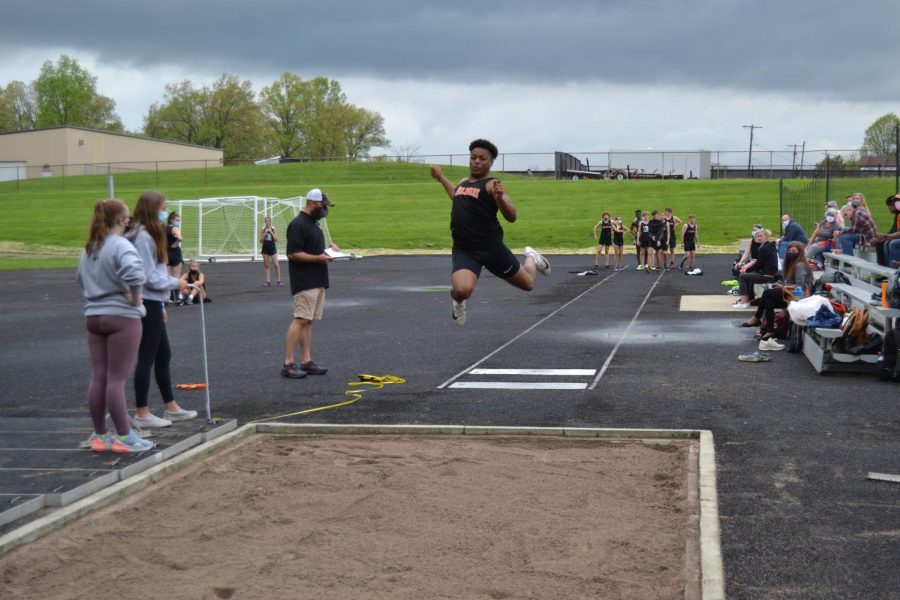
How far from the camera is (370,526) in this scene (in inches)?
237

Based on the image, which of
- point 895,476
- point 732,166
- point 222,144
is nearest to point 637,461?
point 895,476

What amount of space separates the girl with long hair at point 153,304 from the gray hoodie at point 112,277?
74 cm

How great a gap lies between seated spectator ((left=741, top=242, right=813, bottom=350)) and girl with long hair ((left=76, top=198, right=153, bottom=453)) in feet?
30.3

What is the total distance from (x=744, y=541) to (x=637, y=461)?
196cm

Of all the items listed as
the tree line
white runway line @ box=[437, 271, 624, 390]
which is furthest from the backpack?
the tree line

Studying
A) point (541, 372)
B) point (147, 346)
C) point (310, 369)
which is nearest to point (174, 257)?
point (310, 369)

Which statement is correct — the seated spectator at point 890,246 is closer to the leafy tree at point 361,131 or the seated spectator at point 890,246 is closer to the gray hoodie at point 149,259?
the gray hoodie at point 149,259

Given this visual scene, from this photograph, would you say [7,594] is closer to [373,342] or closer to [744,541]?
[744,541]

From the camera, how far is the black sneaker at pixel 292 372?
1177 cm

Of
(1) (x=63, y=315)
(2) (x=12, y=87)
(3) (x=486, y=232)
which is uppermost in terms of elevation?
(2) (x=12, y=87)

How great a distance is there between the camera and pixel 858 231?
1791cm

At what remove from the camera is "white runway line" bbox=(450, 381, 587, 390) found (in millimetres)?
10961

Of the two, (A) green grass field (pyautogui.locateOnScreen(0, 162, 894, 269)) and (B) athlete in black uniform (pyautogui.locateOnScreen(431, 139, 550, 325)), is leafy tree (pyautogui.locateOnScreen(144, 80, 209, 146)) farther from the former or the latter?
(B) athlete in black uniform (pyautogui.locateOnScreen(431, 139, 550, 325))

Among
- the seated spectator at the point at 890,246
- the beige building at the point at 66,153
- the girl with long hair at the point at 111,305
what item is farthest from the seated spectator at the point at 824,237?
the beige building at the point at 66,153
